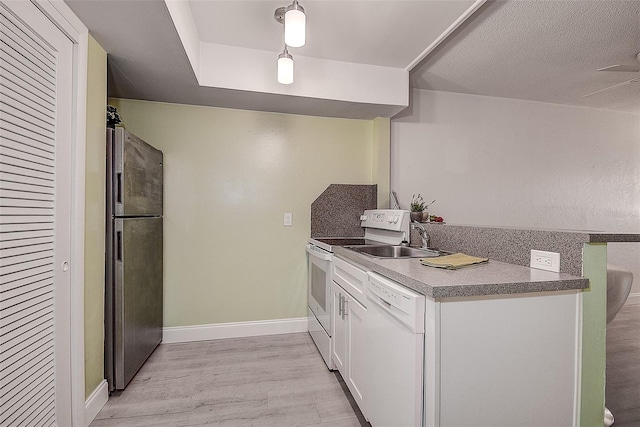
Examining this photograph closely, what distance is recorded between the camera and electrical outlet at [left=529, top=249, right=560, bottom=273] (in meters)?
1.33

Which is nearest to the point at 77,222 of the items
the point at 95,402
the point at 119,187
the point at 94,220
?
the point at 94,220

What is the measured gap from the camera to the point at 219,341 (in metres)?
2.72

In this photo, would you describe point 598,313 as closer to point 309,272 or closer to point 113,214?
point 309,272

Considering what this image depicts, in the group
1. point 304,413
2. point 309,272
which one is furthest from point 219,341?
point 304,413

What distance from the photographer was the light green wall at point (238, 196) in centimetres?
269

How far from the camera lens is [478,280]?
3.88 ft

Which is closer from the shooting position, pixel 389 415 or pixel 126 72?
pixel 389 415

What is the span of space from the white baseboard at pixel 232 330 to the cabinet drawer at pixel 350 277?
104cm

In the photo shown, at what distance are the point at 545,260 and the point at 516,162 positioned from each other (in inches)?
94.5

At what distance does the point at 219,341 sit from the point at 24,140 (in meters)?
2.06

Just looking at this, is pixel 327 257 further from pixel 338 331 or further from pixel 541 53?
pixel 541 53

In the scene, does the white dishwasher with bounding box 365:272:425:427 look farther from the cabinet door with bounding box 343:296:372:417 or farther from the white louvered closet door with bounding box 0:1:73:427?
the white louvered closet door with bounding box 0:1:73:427

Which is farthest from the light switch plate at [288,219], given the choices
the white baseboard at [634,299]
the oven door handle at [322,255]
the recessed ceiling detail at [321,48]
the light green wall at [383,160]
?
the white baseboard at [634,299]

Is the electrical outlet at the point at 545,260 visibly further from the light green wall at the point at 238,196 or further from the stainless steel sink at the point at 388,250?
the light green wall at the point at 238,196
